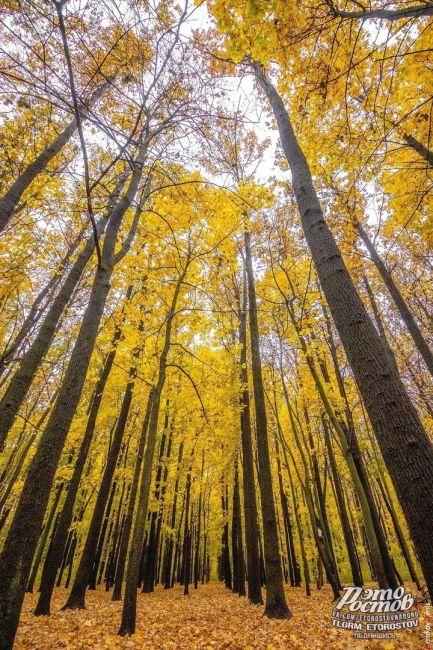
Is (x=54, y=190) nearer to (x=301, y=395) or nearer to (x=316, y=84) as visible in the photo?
(x=316, y=84)

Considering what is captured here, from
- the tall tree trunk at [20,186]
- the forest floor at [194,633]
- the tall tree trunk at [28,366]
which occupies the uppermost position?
the tall tree trunk at [20,186]

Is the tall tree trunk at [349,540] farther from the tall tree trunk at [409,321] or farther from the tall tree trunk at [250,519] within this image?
the tall tree trunk at [409,321]

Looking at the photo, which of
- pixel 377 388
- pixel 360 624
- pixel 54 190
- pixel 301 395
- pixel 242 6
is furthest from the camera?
pixel 301 395

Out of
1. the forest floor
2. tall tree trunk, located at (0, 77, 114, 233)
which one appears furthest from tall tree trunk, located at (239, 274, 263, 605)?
tall tree trunk, located at (0, 77, 114, 233)

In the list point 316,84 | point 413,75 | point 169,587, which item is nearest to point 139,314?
point 316,84

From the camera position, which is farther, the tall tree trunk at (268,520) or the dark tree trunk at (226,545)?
the dark tree trunk at (226,545)

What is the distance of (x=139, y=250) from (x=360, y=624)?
805cm

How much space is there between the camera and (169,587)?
16047mm

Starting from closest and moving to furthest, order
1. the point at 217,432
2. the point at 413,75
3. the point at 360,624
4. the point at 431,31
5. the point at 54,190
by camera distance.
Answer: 1. the point at 431,31
2. the point at 360,624
3. the point at 413,75
4. the point at 54,190
5. the point at 217,432

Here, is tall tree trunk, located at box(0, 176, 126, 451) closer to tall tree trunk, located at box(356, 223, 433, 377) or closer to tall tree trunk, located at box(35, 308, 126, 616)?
tall tree trunk, located at box(35, 308, 126, 616)

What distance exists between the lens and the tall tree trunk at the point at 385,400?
2.01 m

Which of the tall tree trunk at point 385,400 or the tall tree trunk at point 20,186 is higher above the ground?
the tall tree trunk at point 20,186

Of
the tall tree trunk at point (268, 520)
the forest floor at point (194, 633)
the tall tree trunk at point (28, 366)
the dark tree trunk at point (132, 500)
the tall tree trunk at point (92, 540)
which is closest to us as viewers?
the forest floor at point (194, 633)

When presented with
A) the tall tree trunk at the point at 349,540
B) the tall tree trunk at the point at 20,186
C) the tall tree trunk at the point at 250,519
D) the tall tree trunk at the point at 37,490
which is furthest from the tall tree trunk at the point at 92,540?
the tall tree trunk at the point at 349,540
